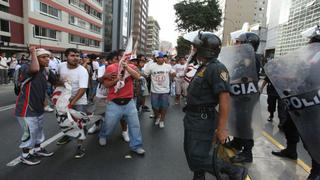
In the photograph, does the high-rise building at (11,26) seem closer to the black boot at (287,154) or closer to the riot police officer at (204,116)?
the black boot at (287,154)

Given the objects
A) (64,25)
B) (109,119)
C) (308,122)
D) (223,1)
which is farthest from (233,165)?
(223,1)

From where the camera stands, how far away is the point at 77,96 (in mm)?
4594

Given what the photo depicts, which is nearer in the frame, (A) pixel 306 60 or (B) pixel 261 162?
(A) pixel 306 60

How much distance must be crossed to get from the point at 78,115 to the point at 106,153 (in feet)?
2.82

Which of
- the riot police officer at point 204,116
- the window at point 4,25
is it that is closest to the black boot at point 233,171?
the riot police officer at point 204,116

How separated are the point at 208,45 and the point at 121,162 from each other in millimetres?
2364

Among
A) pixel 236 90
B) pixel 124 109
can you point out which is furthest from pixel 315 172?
pixel 124 109

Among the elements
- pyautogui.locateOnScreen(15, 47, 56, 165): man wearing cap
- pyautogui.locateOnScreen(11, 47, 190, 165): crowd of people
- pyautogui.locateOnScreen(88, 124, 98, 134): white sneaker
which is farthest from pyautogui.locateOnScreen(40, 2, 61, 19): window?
pyautogui.locateOnScreen(15, 47, 56, 165): man wearing cap

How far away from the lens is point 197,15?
43812 mm

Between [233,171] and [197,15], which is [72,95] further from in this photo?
[197,15]

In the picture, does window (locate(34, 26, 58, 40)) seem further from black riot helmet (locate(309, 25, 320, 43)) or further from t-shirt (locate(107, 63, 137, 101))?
black riot helmet (locate(309, 25, 320, 43))

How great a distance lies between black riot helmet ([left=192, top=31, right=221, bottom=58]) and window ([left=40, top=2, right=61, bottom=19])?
32164 mm

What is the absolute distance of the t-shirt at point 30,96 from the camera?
4230 millimetres

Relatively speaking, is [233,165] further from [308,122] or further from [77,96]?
[77,96]
